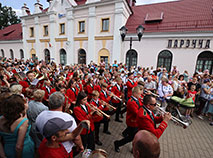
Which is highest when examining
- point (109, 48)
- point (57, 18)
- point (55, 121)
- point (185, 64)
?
point (57, 18)

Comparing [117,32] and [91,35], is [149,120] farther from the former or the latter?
[91,35]

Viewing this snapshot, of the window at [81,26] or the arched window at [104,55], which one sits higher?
the window at [81,26]

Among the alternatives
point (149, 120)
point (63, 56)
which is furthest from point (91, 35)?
point (149, 120)

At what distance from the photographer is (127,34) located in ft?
47.5

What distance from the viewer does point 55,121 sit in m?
1.59

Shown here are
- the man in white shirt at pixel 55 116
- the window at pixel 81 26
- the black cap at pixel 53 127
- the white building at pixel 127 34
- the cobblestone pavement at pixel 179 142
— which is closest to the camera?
the black cap at pixel 53 127

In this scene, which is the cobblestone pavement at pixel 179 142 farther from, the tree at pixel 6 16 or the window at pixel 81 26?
the tree at pixel 6 16

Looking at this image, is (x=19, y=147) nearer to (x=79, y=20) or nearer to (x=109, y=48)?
(x=109, y=48)

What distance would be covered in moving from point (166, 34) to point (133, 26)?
14.1 ft

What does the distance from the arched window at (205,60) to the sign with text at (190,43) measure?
29.4 inches

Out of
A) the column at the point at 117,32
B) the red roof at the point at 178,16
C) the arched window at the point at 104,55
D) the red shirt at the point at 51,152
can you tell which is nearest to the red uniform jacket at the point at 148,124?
the red shirt at the point at 51,152

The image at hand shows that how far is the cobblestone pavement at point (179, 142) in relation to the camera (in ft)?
11.9

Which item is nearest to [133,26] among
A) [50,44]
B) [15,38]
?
[50,44]

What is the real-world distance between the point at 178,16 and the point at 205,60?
243 inches
